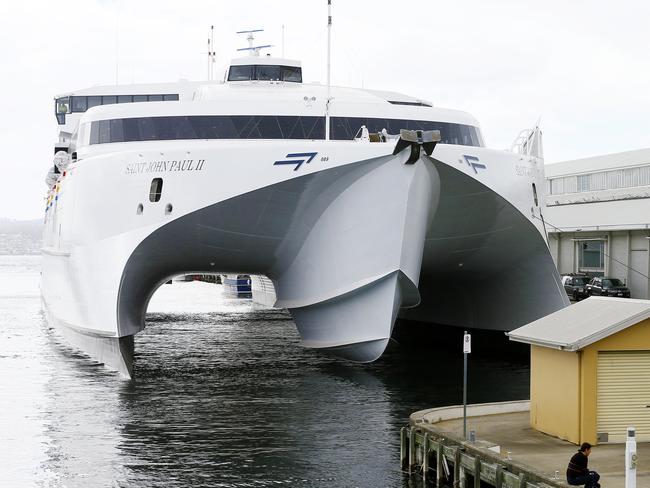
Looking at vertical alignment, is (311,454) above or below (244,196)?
below

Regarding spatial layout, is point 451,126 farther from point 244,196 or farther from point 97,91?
point 97,91

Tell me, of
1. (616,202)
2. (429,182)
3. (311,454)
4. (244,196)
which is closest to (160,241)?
(244,196)

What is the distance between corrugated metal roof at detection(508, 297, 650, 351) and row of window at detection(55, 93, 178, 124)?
62.6 feet

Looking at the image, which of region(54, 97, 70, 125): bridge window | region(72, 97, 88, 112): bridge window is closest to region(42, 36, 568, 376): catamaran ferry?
region(72, 97, 88, 112): bridge window

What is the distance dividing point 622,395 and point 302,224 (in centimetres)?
1082

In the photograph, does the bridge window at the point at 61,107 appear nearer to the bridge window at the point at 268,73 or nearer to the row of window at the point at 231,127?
the bridge window at the point at 268,73

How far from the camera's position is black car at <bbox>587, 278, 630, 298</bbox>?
141ft

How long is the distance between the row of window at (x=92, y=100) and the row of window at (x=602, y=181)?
98.0 feet

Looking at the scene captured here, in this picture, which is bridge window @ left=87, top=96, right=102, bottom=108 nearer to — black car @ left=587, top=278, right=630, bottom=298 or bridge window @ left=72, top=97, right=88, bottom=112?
bridge window @ left=72, top=97, right=88, bottom=112

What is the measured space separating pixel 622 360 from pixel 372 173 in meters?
9.15

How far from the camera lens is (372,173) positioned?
2317 centimetres

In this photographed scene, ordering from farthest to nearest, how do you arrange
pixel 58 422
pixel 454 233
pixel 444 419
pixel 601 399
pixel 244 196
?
pixel 454 233
pixel 244 196
pixel 58 422
pixel 444 419
pixel 601 399

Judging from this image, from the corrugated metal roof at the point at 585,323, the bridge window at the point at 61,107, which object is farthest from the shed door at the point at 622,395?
the bridge window at the point at 61,107

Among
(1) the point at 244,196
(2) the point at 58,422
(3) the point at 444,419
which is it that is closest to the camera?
(3) the point at 444,419
